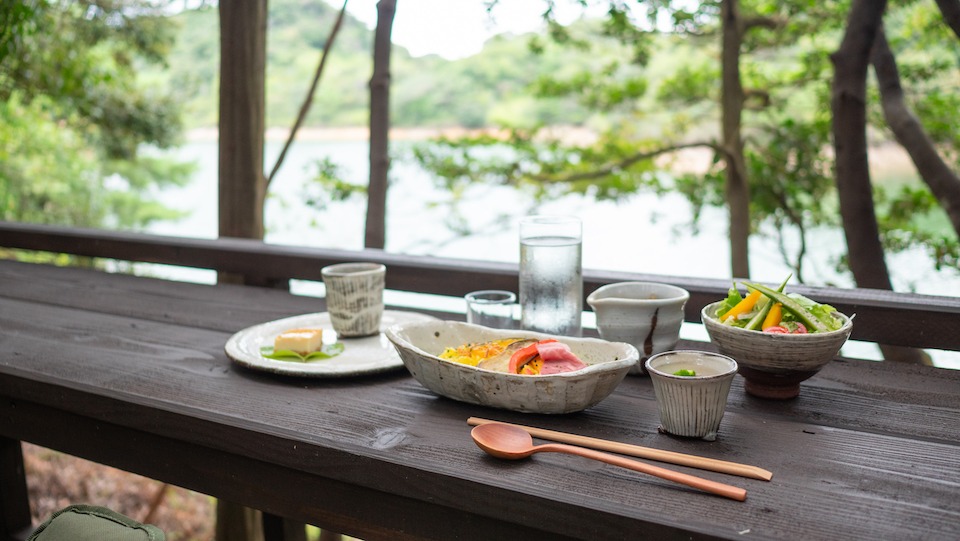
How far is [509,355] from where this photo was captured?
3.62ft

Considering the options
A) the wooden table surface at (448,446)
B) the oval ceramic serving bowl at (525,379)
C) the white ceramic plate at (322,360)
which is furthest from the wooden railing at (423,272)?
the oval ceramic serving bowl at (525,379)

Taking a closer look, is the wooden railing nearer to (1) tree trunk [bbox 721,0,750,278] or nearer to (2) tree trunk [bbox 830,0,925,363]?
(2) tree trunk [bbox 830,0,925,363]

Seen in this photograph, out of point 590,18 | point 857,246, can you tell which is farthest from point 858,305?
point 590,18

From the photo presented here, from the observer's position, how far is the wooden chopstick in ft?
2.79

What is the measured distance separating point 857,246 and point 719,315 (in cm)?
194

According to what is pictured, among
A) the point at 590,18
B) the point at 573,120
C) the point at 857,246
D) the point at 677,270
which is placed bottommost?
the point at 677,270

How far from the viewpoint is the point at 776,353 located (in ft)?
3.38

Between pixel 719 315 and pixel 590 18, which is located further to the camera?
pixel 590 18

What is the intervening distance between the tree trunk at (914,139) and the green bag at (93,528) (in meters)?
2.74

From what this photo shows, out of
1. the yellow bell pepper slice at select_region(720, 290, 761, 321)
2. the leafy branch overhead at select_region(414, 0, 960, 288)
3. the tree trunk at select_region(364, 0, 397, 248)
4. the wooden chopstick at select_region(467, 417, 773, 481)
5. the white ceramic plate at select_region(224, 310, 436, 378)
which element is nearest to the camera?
the wooden chopstick at select_region(467, 417, 773, 481)

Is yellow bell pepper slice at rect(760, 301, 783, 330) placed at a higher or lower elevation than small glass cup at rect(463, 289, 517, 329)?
higher

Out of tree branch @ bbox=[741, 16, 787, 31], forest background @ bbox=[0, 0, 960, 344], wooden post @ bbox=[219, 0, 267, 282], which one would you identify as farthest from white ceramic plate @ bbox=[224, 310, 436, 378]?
tree branch @ bbox=[741, 16, 787, 31]

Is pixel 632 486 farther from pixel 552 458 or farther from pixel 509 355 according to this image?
pixel 509 355

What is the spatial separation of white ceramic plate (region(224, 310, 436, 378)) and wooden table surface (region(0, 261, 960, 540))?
22 millimetres
